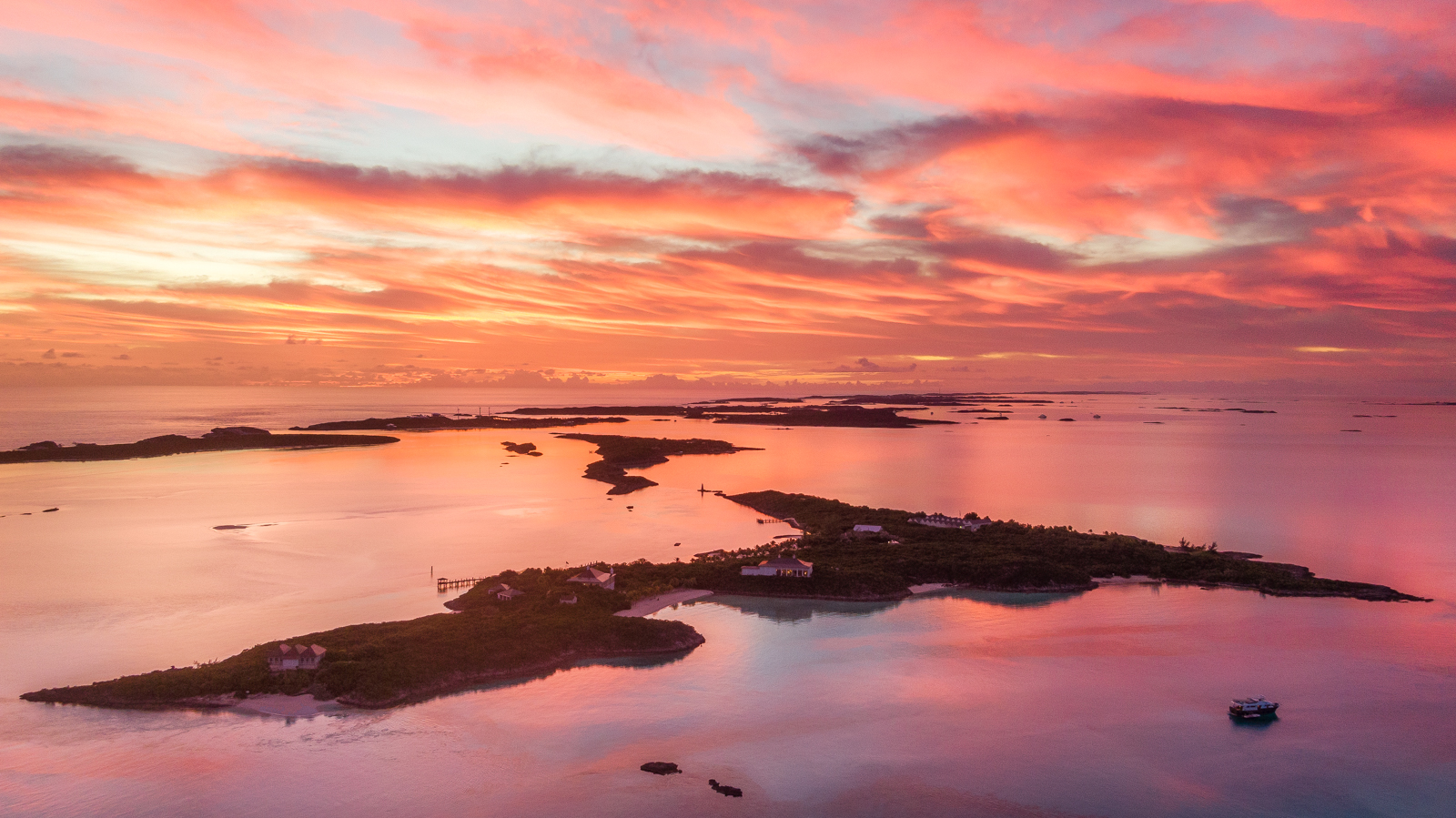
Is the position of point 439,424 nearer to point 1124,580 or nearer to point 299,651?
point 299,651

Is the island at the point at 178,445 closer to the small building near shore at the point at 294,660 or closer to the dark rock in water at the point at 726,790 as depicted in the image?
the small building near shore at the point at 294,660

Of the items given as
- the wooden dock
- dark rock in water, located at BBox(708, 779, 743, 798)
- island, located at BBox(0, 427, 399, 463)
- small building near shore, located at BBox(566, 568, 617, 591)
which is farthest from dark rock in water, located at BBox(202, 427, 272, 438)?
dark rock in water, located at BBox(708, 779, 743, 798)

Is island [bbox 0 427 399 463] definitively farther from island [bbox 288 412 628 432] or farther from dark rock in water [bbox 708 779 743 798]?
dark rock in water [bbox 708 779 743 798]

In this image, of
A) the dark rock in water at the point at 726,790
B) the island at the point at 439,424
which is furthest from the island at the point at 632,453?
the dark rock in water at the point at 726,790

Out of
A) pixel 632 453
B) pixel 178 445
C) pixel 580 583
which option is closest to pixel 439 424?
pixel 178 445

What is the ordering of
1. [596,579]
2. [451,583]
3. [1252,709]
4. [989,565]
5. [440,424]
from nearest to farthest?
[1252,709] → [596,579] → [451,583] → [989,565] → [440,424]

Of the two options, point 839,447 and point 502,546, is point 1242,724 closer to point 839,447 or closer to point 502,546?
point 502,546

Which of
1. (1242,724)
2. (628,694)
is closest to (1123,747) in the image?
(1242,724)
